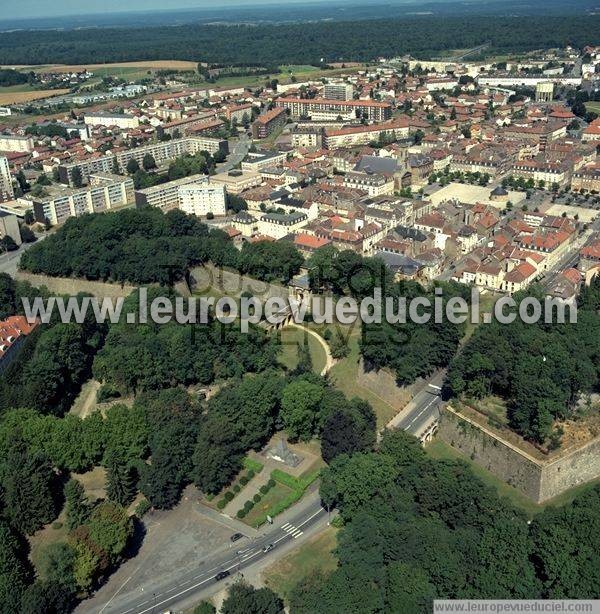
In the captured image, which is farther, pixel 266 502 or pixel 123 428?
pixel 123 428

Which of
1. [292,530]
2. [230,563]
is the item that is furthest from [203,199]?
[230,563]

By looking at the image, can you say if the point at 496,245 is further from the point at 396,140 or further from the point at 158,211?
the point at 396,140

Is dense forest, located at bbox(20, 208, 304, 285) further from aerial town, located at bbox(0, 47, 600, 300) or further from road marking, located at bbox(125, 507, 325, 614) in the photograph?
road marking, located at bbox(125, 507, 325, 614)

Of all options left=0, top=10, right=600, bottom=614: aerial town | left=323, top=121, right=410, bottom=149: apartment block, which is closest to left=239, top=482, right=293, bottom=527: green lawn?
left=0, top=10, right=600, bottom=614: aerial town

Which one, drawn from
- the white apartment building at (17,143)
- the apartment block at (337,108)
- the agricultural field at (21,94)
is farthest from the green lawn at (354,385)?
the agricultural field at (21,94)

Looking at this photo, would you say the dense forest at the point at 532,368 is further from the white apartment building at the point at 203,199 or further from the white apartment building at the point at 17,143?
the white apartment building at the point at 17,143

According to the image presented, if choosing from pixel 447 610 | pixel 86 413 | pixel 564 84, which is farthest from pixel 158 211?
pixel 564 84

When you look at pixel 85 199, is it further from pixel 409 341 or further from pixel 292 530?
pixel 292 530

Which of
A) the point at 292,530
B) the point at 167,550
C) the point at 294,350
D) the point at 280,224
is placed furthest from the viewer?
the point at 280,224
